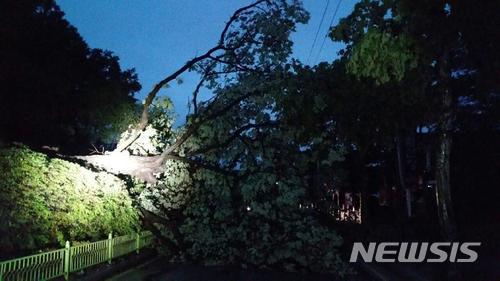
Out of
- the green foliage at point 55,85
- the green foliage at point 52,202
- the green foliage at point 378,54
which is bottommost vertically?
the green foliage at point 52,202

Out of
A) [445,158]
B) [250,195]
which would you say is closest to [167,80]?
[250,195]

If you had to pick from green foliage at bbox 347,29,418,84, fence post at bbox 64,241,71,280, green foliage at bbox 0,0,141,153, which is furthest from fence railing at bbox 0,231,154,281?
green foliage at bbox 347,29,418,84

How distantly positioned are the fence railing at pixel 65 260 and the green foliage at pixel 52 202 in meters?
0.75

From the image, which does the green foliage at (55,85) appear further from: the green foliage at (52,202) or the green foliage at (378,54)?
the green foliage at (378,54)

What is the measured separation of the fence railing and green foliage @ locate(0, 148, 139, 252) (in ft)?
2.48

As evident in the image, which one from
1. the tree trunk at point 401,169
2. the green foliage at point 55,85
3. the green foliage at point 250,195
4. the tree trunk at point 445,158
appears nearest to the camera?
the tree trunk at point 445,158

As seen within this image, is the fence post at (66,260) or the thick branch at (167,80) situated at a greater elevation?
the thick branch at (167,80)

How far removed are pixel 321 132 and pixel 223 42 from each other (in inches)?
167

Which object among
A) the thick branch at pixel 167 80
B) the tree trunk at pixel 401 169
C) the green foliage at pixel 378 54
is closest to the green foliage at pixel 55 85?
the thick branch at pixel 167 80

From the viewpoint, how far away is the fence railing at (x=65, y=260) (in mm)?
9141

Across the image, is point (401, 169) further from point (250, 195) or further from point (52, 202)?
point (52, 202)

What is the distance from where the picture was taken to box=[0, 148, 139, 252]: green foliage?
40.6ft

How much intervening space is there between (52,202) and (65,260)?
257cm

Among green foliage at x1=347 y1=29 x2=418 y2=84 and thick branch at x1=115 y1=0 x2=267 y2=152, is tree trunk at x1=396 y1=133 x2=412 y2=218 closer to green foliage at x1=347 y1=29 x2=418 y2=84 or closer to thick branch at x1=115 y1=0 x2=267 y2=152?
thick branch at x1=115 y1=0 x2=267 y2=152
